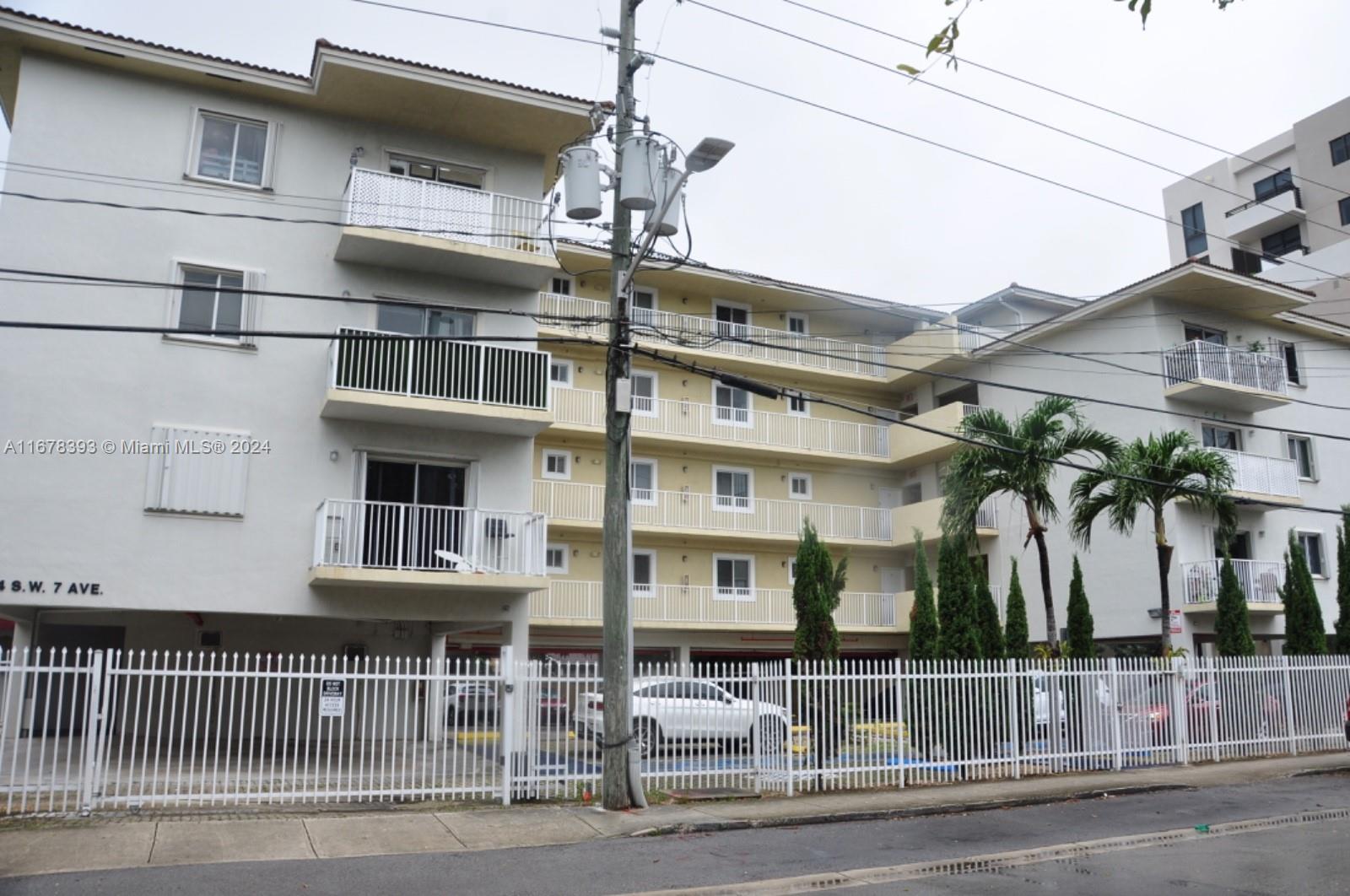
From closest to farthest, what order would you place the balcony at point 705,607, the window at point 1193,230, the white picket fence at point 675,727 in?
the white picket fence at point 675,727, the balcony at point 705,607, the window at point 1193,230

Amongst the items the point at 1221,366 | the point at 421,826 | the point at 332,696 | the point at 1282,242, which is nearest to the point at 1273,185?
the point at 1282,242

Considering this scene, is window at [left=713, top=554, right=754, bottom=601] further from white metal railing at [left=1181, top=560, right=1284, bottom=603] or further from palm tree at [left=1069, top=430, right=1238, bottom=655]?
palm tree at [left=1069, top=430, right=1238, bottom=655]

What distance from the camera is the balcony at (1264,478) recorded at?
28719 mm

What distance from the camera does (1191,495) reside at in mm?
21609

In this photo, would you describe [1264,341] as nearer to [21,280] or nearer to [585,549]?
[585,549]

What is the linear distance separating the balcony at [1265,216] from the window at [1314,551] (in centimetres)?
1874

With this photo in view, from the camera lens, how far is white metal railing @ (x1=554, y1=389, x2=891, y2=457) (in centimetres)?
2917

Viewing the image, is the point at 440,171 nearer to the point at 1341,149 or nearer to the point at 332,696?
the point at 332,696

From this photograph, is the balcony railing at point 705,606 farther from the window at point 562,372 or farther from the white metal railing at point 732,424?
the window at point 562,372

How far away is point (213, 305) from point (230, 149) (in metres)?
2.83

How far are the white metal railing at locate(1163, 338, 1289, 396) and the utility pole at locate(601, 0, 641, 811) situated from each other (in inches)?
736

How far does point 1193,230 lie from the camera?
50094mm

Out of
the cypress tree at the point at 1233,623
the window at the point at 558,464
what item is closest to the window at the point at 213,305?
the window at the point at 558,464

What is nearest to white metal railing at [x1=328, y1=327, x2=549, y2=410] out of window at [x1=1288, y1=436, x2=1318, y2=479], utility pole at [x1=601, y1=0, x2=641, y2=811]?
utility pole at [x1=601, y1=0, x2=641, y2=811]
